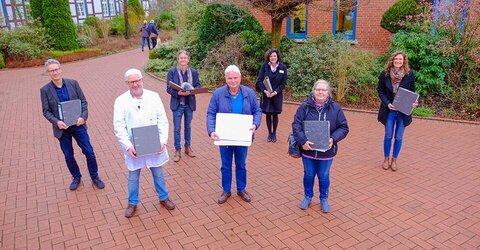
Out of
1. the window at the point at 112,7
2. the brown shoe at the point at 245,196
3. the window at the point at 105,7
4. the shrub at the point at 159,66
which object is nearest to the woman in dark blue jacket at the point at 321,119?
the brown shoe at the point at 245,196

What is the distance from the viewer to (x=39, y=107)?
10.3 metres

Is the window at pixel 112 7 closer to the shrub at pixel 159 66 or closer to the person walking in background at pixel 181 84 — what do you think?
the shrub at pixel 159 66

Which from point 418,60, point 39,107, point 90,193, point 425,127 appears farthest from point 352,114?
point 39,107

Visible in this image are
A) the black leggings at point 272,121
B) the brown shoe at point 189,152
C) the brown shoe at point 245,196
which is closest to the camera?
the brown shoe at point 245,196

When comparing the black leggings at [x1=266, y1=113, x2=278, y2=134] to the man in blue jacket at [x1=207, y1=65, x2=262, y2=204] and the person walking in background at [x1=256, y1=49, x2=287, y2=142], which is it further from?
the man in blue jacket at [x1=207, y1=65, x2=262, y2=204]

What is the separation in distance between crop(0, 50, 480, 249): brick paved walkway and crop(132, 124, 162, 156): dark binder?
900 millimetres

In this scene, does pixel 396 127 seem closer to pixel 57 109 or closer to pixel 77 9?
pixel 57 109

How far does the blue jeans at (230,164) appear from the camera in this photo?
4641 mm

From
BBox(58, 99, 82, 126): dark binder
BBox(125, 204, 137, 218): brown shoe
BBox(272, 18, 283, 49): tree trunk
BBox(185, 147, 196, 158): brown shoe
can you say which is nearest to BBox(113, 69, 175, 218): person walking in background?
BBox(125, 204, 137, 218): brown shoe

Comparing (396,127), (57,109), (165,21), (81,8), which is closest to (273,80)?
(396,127)

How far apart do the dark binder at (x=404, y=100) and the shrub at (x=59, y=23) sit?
19155 millimetres

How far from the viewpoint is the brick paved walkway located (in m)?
4.11

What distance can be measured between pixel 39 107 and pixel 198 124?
493 cm

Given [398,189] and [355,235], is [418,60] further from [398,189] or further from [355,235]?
[355,235]
